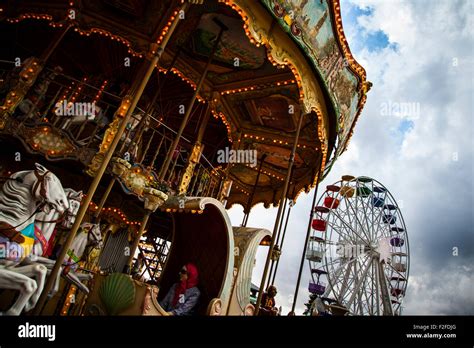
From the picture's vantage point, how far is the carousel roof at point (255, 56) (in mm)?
5680

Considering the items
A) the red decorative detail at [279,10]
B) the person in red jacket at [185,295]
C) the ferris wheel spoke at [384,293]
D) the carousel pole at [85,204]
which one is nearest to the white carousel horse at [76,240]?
the carousel pole at [85,204]

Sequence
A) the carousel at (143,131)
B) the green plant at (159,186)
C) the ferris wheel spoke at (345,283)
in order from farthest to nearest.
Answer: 1. the ferris wheel spoke at (345,283)
2. the green plant at (159,186)
3. the carousel at (143,131)

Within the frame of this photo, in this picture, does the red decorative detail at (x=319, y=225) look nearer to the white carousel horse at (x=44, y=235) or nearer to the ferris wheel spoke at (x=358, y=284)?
the ferris wheel spoke at (x=358, y=284)

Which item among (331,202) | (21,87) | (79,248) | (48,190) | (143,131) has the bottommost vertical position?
(79,248)

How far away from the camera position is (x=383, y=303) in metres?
20.5

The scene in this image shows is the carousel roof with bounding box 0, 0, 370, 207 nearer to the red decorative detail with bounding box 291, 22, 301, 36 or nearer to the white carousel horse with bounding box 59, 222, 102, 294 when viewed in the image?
the red decorative detail with bounding box 291, 22, 301, 36

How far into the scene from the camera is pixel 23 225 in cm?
372

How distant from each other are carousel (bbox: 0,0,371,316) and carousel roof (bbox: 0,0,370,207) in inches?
1.4

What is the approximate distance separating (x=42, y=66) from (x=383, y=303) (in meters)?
23.4

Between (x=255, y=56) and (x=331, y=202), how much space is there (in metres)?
18.8

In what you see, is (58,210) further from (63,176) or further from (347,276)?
(347,276)

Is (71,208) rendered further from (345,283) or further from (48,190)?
(345,283)

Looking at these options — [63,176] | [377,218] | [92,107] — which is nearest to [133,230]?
[63,176]

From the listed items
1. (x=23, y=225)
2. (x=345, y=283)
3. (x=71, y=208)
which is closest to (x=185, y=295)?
(x=71, y=208)
